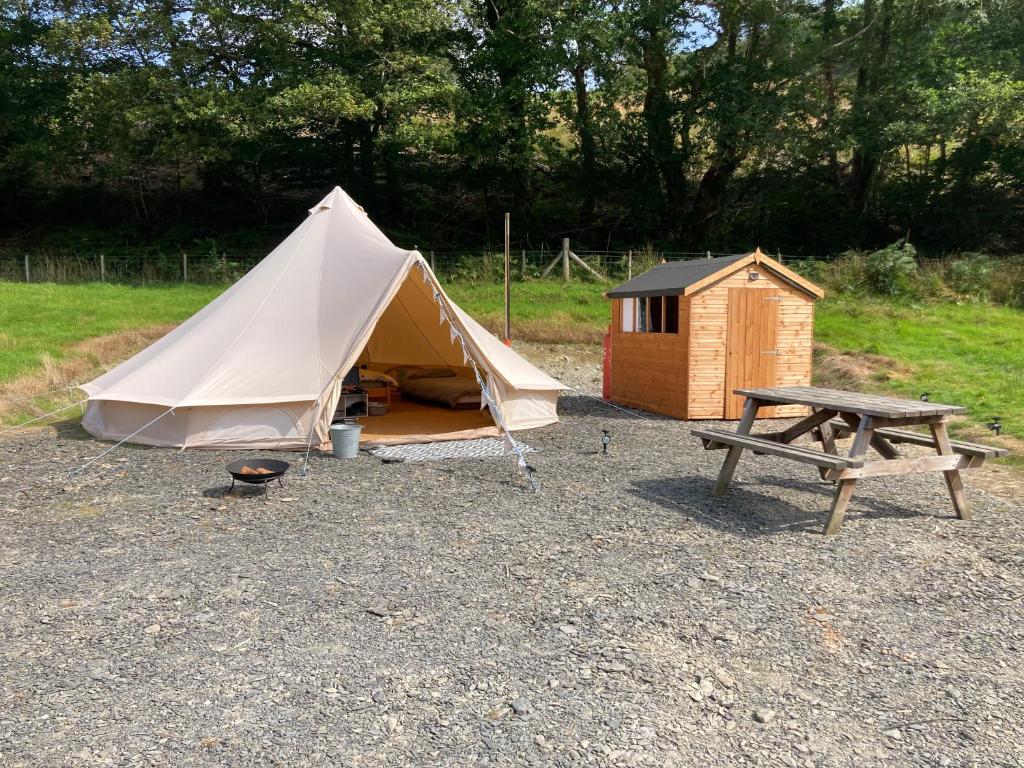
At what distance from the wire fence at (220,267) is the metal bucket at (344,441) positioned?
489 inches

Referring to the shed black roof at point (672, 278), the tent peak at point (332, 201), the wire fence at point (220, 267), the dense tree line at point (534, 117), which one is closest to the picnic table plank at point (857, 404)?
the shed black roof at point (672, 278)

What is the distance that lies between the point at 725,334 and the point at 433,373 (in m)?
4.48

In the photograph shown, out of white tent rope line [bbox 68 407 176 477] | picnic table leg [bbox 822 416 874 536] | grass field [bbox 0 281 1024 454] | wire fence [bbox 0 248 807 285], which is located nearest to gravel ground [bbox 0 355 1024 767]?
picnic table leg [bbox 822 416 874 536]

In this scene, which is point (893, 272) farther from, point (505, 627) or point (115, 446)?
point (505, 627)

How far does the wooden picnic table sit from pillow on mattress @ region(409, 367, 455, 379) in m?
6.23

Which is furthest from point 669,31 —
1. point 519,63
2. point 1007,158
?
point 1007,158

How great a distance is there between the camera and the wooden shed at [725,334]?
10062 millimetres

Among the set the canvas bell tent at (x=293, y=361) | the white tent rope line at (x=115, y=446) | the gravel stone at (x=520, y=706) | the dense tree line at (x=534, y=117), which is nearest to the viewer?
the gravel stone at (x=520, y=706)

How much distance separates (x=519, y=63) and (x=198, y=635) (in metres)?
21.0

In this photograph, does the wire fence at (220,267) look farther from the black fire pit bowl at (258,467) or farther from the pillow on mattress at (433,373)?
the black fire pit bowl at (258,467)

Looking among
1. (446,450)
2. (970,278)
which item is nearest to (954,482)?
(446,450)

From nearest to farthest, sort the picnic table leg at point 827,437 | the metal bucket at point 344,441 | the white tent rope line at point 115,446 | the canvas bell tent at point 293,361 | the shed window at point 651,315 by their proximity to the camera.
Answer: the picnic table leg at point 827,437, the white tent rope line at point 115,446, the metal bucket at point 344,441, the canvas bell tent at point 293,361, the shed window at point 651,315

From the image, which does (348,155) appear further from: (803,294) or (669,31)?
(803,294)

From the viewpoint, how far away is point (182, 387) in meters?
8.02
